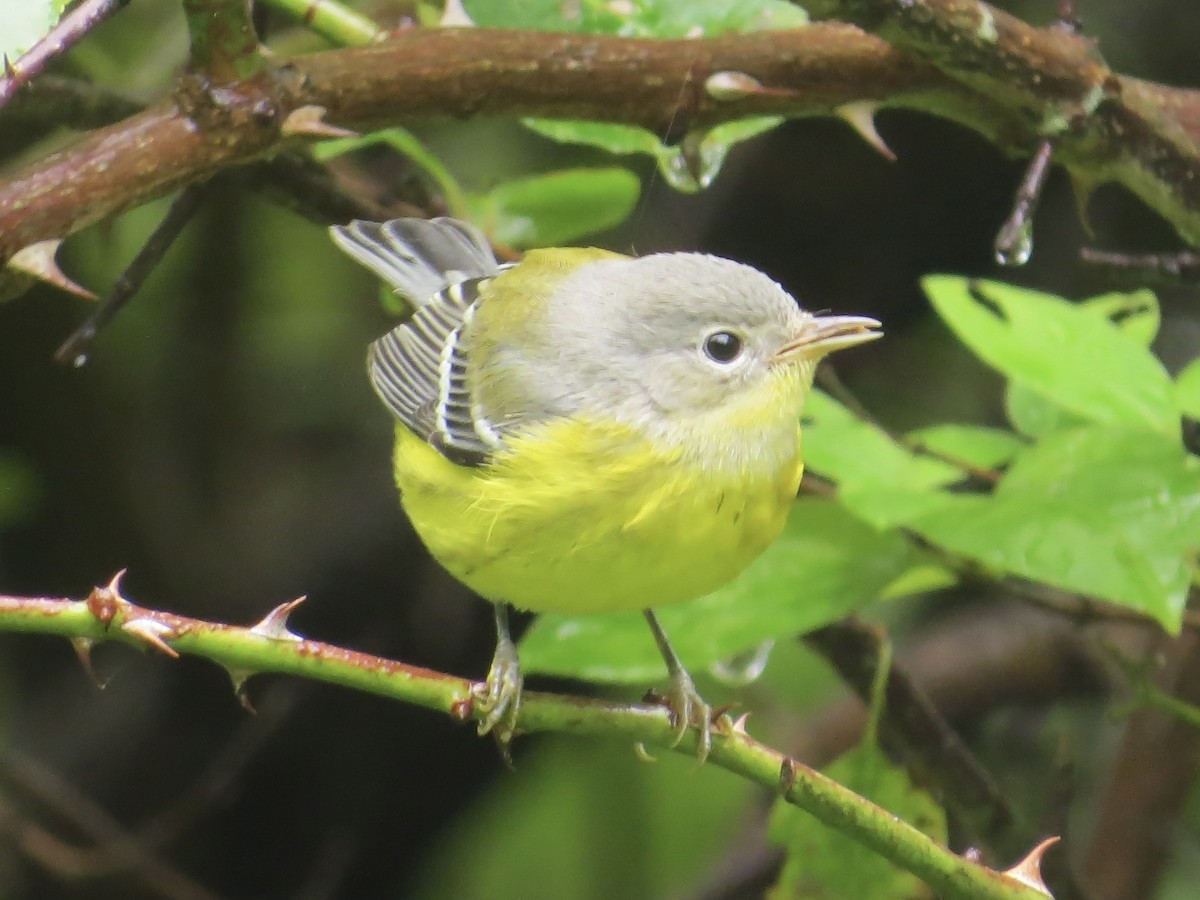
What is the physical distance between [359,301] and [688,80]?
2.20m

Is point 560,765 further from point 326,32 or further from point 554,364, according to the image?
point 326,32

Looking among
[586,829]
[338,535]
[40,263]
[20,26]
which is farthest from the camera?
[338,535]

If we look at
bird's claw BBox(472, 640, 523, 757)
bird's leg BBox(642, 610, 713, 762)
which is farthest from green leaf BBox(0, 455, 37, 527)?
bird's leg BBox(642, 610, 713, 762)

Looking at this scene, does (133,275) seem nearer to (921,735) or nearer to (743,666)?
(743,666)

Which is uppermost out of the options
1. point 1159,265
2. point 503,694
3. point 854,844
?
point 1159,265

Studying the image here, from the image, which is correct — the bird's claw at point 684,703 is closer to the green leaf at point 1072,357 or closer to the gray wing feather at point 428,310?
the gray wing feather at point 428,310

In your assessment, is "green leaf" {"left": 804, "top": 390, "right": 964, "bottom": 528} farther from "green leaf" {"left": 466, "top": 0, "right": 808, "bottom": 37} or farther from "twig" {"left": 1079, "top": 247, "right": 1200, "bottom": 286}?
"green leaf" {"left": 466, "top": 0, "right": 808, "bottom": 37}

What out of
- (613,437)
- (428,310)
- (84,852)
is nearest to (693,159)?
(613,437)

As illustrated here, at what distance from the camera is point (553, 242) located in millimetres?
2395

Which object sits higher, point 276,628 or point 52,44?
point 52,44

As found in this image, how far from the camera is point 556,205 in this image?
229 centimetres

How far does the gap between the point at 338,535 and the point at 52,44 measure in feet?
8.33

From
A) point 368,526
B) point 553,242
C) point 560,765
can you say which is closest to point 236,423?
point 368,526

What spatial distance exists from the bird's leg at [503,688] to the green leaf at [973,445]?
73cm
